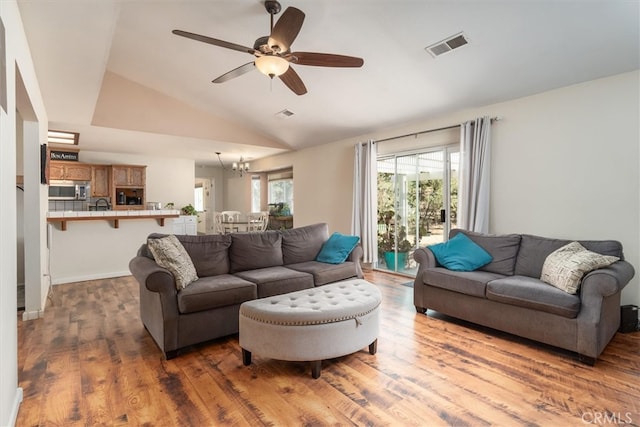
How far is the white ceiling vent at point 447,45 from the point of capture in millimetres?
3095

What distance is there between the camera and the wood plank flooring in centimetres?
183

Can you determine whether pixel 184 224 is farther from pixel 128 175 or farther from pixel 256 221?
pixel 256 221

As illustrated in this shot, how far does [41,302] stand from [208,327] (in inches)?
86.6

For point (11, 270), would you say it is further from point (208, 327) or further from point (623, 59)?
point (623, 59)

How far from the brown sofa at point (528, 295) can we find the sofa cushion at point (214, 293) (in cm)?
190

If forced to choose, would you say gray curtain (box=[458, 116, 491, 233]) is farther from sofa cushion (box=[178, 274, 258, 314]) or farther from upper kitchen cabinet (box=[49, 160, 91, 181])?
upper kitchen cabinet (box=[49, 160, 91, 181])

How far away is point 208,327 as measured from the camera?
8.89ft

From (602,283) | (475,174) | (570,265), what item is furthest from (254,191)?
(602,283)

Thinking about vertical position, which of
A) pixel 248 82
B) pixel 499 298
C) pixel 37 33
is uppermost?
pixel 248 82

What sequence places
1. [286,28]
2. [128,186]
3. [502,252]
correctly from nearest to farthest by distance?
[286,28] → [502,252] → [128,186]

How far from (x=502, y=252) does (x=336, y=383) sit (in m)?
2.35

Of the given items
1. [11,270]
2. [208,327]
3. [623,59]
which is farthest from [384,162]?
[11,270]

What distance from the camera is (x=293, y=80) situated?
10.3ft

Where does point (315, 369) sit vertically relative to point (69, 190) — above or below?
below
